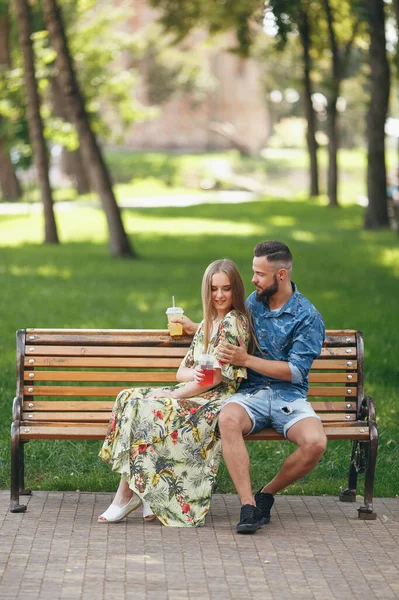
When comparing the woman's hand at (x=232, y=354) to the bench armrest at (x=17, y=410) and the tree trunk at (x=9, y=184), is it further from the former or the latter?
the tree trunk at (x=9, y=184)

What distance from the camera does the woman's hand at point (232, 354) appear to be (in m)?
5.85

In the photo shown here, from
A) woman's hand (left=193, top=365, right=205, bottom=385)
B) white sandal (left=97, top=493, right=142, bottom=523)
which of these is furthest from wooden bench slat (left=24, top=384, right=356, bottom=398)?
white sandal (left=97, top=493, right=142, bottom=523)

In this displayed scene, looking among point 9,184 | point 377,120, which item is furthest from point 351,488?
point 9,184

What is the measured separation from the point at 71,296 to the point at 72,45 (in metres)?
22.1

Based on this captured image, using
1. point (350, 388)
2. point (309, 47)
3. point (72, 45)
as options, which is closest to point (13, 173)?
point (72, 45)

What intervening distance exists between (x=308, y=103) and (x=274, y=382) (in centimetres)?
3250

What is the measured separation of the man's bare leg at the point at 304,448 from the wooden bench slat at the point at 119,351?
653 millimetres

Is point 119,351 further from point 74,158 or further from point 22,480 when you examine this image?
point 74,158

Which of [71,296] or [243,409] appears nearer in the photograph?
[243,409]


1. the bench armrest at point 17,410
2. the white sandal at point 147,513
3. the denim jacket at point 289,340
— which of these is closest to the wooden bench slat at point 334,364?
the denim jacket at point 289,340

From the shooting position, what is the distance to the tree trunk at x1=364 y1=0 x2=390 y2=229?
25297 mm

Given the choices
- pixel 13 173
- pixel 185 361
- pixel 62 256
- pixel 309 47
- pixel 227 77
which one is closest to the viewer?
pixel 185 361

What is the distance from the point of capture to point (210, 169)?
61.1m

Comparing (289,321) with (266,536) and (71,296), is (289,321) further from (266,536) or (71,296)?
(71,296)
